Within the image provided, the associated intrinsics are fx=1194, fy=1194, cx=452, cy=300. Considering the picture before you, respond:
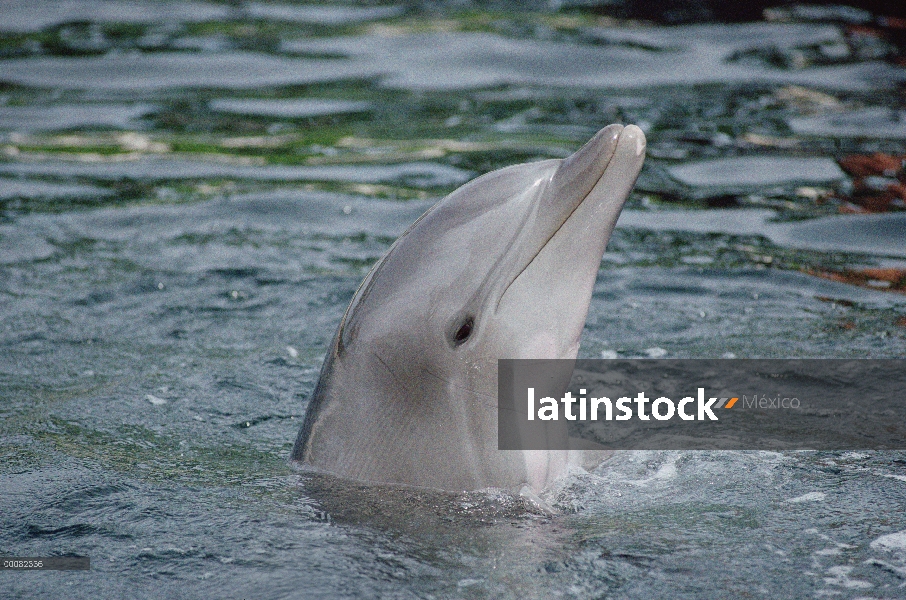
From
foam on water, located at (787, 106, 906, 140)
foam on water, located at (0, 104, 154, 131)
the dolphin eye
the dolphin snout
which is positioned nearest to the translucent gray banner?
the dolphin eye

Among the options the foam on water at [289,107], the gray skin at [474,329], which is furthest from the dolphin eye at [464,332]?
the foam on water at [289,107]

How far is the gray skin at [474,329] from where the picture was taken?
409 cm

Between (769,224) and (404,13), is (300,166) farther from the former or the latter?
Result: (404,13)

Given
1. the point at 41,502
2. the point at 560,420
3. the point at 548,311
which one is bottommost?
the point at 41,502

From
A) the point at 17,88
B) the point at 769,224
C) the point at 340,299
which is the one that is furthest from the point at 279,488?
the point at 17,88

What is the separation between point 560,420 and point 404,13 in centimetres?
1295

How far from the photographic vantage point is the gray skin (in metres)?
4.09

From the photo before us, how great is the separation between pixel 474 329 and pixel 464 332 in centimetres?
4

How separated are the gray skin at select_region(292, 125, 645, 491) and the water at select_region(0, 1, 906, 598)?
0.14 m

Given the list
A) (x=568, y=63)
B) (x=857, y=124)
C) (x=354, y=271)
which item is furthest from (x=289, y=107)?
(x=857, y=124)

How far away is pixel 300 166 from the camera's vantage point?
35.4 feet

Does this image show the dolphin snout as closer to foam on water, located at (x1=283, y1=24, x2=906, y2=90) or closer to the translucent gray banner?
the translucent gray banner

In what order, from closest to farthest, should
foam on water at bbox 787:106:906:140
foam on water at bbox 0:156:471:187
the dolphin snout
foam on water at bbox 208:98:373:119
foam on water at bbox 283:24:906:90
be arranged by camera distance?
the dolphin snout → foam on water at bbox 0:156:471:187 → foam on water at bbox 787:106:906:140 → foam on water at bbox 208:98:373:119 → foam on water at bbox 283:24:906:90

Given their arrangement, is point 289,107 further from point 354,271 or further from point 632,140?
point 632,140
